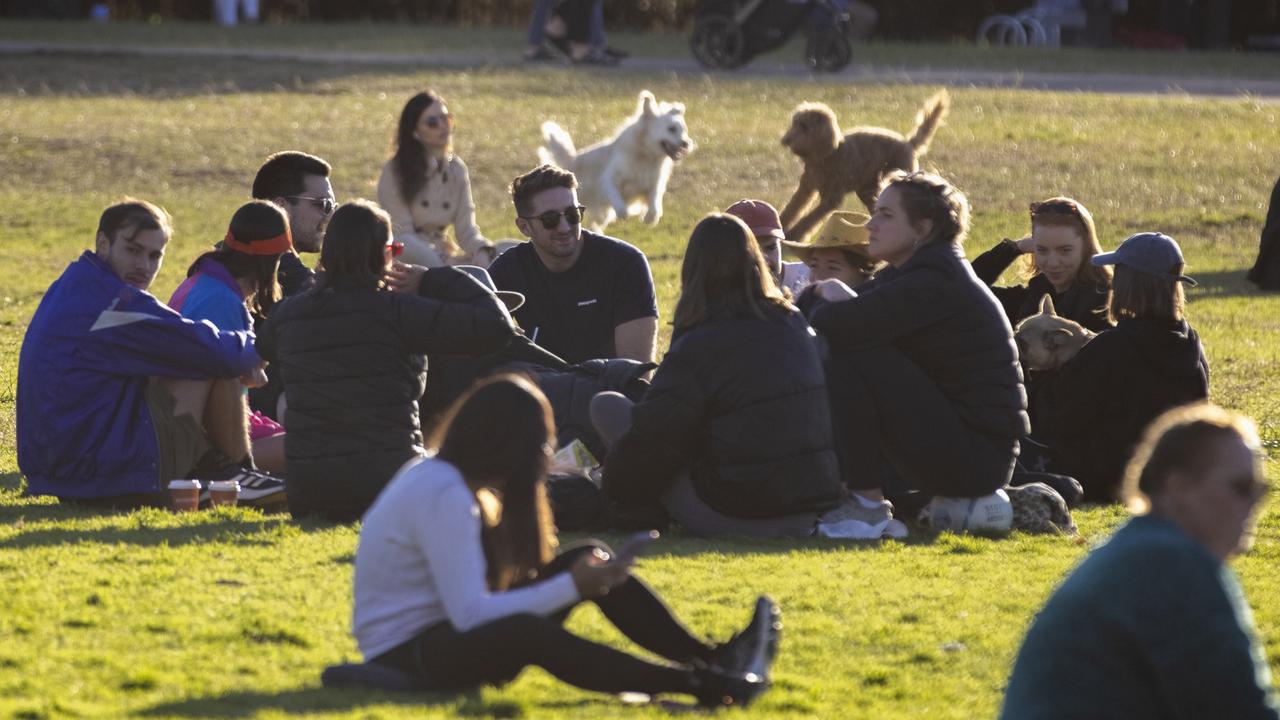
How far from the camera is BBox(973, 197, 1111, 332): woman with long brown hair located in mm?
9297

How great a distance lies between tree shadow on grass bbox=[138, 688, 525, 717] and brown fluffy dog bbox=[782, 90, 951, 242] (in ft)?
31.5

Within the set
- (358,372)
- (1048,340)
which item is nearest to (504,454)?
(358,372)

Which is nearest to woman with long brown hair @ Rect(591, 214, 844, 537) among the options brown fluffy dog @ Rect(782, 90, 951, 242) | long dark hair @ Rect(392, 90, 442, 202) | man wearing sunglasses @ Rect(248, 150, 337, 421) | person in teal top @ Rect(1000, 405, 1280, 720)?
man wearing sunglasses @ Rect(248, 150, 337, 421)

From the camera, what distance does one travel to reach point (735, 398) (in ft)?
23.9

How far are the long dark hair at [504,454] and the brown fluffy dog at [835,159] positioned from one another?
31.1 ft

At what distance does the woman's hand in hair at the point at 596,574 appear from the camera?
204 inches

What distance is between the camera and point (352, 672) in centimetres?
545

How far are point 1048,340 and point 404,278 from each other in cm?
299

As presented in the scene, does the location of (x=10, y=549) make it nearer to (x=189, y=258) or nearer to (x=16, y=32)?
(x=189, y=258)

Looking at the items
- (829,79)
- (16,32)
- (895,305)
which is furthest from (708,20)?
(895,305)

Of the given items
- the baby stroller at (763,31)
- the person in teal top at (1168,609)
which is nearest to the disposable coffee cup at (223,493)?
the person in teal top at (1168,609)

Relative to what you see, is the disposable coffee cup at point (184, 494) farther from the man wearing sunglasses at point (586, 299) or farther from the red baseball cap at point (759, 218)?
the red baseball cap at point (759, 218)

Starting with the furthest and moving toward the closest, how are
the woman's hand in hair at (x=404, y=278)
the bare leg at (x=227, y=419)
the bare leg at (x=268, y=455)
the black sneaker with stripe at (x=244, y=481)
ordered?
the bare leg at (x=268, y=455)
the black sneaker with stripe at (x=244, y=481)
the bare leg at (x=227, y=419)
the woman's hand in hair at (x=404, y=278)

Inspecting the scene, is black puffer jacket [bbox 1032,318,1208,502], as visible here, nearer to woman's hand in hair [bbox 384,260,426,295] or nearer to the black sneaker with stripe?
woman's hand in hair [bbox 384,260,426,295]
